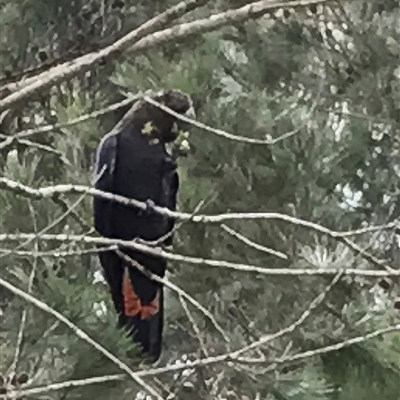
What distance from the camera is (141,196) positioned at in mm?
800

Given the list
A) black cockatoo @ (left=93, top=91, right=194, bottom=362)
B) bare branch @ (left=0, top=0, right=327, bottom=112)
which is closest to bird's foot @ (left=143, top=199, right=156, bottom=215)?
black cockatoo @ (left=93, top=91, right=194, bottom=362)

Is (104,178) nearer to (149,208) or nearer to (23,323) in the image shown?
(149,208)

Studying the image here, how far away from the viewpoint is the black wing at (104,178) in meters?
0.74

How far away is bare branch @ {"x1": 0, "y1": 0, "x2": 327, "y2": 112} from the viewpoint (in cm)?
53

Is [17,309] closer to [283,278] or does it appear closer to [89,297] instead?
[89,297]

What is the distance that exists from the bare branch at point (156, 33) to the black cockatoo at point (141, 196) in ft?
0.44

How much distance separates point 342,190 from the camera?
2.56ft

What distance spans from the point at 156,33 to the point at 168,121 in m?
0.22

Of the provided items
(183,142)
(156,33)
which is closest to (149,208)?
(183,142)

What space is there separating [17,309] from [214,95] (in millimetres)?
247

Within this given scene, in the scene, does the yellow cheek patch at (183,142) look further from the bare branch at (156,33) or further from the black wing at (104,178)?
the bare branch at (156,33)

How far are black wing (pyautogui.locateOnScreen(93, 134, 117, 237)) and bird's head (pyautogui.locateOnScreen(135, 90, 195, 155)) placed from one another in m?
0.04

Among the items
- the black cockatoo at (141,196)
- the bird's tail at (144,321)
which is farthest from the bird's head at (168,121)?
the bird's tail at (144,321)

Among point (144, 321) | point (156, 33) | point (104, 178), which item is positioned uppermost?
point (156, 33)
